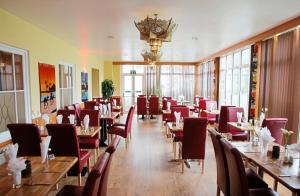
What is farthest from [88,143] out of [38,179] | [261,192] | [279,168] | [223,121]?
[223,121]

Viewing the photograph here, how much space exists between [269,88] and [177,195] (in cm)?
342

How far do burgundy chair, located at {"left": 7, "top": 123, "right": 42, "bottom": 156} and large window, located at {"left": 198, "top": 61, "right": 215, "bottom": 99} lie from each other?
7.32 m

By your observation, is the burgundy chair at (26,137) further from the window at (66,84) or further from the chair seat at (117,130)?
the window at (66,84)

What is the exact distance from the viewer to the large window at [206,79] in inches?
357

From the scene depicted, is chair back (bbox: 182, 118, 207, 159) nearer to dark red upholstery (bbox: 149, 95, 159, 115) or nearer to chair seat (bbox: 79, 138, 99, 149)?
chair seat (bbox: 79, 138, 99, 149)

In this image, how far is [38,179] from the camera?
74.9 inches

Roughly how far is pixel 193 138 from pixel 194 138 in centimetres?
2

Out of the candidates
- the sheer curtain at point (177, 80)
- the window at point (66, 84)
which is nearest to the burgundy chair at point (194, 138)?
the window at point (66, 84)

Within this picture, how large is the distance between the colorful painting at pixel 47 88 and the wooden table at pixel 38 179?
2.77m

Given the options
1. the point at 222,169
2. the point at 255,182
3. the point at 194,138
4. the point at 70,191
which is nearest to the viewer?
the point at 70,191

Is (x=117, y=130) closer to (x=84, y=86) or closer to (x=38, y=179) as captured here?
(x=38, y=179)

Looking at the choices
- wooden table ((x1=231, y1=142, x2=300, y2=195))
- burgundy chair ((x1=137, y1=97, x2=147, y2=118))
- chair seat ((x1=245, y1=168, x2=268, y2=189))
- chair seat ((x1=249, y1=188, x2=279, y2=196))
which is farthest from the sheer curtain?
chair seat ((x1=249, y1=188, x2=279, y2=196))

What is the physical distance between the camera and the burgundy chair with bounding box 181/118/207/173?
352 centimetres

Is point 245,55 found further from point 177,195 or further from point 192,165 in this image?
point 177,195
